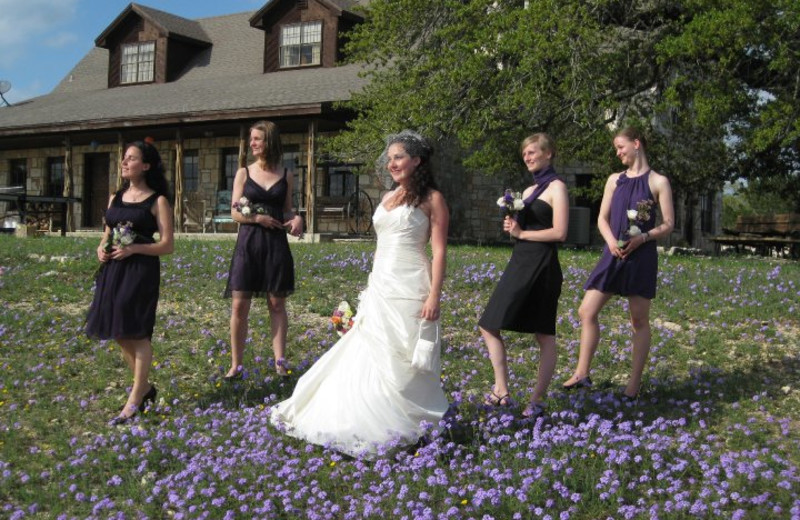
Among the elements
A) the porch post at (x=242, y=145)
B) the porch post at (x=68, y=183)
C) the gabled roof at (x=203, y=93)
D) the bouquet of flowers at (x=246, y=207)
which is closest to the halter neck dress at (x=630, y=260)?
the bouquet of flowers at (x=246, y=207)

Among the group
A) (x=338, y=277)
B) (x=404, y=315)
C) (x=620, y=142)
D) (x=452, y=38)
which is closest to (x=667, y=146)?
(x=452, y=38)

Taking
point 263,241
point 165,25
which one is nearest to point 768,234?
point 165,25

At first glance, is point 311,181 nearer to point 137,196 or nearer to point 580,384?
point 137,196

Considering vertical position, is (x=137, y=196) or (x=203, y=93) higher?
(x=203, y=93)

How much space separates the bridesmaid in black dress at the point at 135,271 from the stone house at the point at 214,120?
1260 cm

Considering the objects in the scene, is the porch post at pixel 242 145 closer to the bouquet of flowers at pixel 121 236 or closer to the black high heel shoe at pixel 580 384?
the bouquet of flowers at pixel 121 236

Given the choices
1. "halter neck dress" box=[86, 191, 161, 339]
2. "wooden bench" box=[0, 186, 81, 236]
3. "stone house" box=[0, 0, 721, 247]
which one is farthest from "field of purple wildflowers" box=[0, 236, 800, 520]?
"wooden bench" box=[0, 186, 81, 236]

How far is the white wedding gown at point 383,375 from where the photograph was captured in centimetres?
485

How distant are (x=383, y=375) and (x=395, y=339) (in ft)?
0.76

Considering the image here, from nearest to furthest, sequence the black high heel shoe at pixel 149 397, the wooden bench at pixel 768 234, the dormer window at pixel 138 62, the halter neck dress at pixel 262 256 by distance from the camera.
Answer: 1. the black high heel shoe at pixel 149 397
2. the halter neck dress at pixel 262 256
3. the wooden bench at pixel 768 234
4. the dormer window at pixel 138 62

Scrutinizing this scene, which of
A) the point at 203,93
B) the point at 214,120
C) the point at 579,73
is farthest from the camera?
the point at 203,93

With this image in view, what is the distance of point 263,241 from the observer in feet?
21.1

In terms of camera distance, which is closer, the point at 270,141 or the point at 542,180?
the point at 542,180

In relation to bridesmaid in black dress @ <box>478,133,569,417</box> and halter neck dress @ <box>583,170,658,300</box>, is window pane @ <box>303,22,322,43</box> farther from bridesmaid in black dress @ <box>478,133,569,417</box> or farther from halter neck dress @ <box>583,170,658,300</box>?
bridesmaid in black dress @ <box>478,133,569,417</box>
